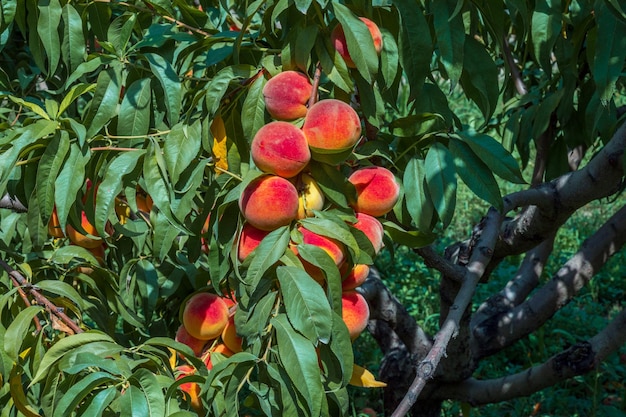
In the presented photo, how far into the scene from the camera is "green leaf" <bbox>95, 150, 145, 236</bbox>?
106 centimetres

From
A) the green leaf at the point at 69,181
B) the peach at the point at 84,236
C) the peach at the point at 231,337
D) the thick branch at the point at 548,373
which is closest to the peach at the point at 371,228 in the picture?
the peach at the point at 231,337

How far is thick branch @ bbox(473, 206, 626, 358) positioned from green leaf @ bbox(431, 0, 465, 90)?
108 centimetres

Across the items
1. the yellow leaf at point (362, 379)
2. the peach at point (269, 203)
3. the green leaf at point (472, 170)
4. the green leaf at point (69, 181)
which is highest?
the green leaf at point (472, 170)

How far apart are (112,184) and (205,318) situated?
229 millimetres

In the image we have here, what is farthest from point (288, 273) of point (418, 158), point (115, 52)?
point (115, 52)

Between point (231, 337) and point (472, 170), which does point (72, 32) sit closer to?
point (231, 337)

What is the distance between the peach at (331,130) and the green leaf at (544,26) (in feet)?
0.85

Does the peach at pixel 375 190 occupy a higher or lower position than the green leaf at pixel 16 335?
higher

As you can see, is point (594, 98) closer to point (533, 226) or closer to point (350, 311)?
point (533, 226)

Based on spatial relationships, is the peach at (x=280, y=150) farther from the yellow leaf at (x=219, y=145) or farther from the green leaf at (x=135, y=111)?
the green leaf at (x=135, y=111)

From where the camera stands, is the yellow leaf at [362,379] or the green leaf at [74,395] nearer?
the green leaf at [74,395]

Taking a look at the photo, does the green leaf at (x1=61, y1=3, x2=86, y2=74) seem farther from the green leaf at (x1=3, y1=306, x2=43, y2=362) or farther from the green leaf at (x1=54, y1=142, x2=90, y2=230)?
the green leaf at (x1=3, y1=306, x2=43, y2=362)

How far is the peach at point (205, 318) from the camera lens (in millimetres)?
1159

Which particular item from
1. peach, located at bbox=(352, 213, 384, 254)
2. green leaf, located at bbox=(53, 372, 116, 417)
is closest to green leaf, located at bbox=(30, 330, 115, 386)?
green leaf, located at bbox=(53, 372, 116, 417)
